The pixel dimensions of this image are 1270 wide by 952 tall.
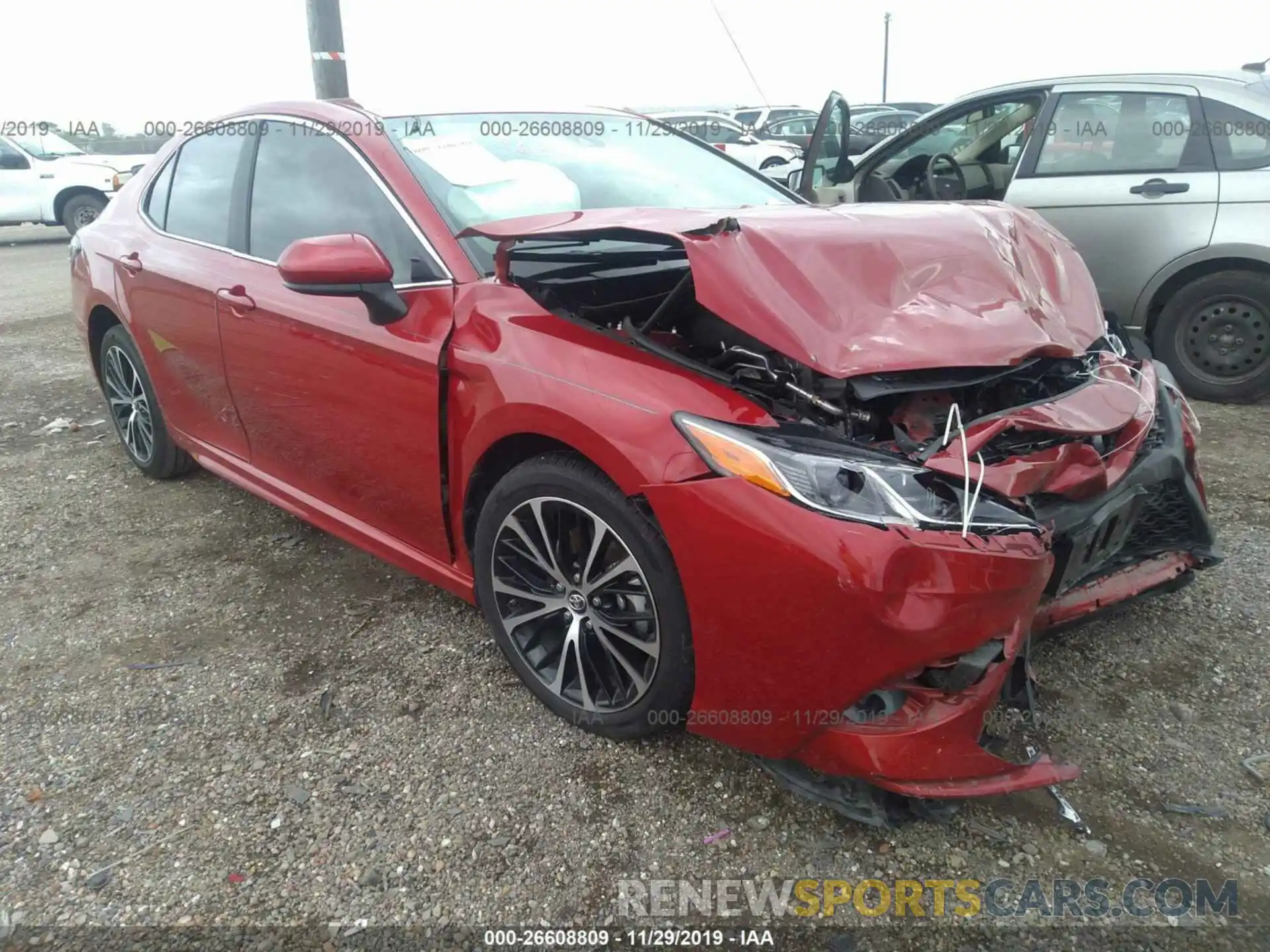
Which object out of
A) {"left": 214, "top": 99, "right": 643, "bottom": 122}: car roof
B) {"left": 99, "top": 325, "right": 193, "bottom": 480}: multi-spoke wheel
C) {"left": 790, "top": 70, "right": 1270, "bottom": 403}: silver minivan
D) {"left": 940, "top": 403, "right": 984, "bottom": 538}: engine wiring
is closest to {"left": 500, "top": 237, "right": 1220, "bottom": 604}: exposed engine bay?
{"left": 940, "top": 403, "right": 984, "bottom": 538}: engine wiring

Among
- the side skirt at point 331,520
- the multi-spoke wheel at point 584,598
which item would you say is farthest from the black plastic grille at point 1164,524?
the side skirt at point 331,520

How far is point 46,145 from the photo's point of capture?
1355 cm

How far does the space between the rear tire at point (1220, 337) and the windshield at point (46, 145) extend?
581 inches

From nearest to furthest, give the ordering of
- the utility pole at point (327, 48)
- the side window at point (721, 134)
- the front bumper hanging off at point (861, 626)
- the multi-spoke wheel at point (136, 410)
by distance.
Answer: the front bumper hanging off at point (861, 626) → the multi-spoke wheel at point (136, 410) → the utility pole at point (327, 48) → the side window at point (721, 134)

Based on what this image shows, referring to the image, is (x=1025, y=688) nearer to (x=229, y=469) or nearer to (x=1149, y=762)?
(x=1149, y=762)

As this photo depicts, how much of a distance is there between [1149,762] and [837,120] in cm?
339

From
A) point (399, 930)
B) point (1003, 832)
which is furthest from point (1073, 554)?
point (399, 930)

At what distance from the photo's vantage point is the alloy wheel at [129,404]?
3.88 m

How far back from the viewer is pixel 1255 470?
3.81 metres

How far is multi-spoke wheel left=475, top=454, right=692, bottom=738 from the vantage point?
1.99m

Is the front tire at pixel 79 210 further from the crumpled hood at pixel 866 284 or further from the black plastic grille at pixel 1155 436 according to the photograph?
the black plastic grille at pixel 1155 436

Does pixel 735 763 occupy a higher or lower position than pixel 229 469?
lower

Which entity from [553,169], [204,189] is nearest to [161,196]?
[204,189]

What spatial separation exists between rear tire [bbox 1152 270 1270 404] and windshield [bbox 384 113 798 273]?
271 centimetres
